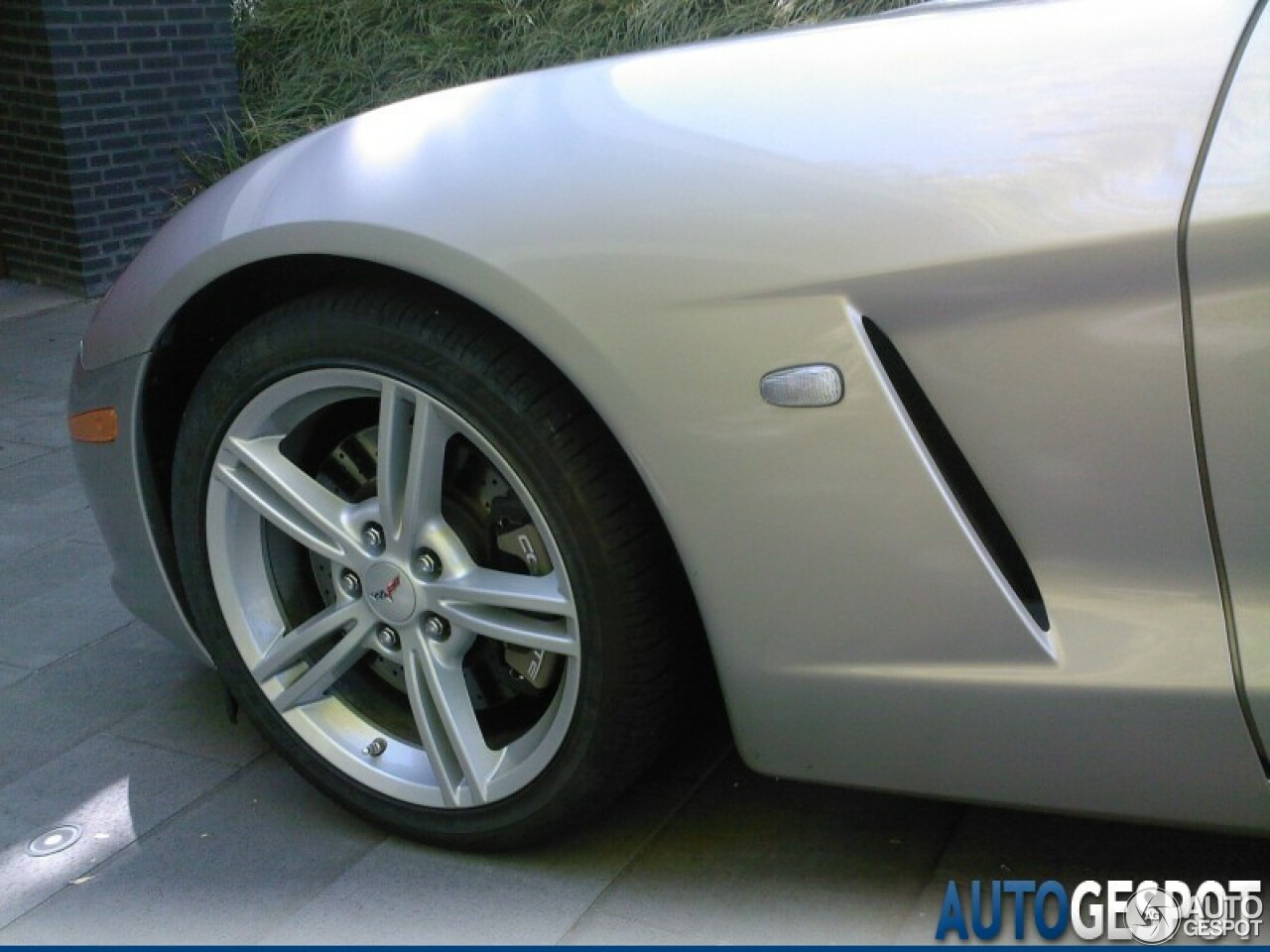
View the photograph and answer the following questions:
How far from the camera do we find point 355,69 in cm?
830

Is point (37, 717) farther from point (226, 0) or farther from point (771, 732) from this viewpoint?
point (226, 0)

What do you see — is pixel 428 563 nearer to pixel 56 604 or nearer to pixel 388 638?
pixel 388 638

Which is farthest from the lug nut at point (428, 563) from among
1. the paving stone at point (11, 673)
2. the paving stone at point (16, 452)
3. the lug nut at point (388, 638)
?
the paving stone at point (16, 452)

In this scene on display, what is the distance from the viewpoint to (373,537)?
2.14 meters

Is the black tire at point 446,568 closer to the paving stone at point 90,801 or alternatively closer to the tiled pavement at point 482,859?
the tiled pavement at point 482,859

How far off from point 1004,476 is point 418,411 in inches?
32.4

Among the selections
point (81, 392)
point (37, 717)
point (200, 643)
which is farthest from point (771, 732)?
point (37, 717)

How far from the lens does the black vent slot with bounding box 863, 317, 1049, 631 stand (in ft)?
5.44

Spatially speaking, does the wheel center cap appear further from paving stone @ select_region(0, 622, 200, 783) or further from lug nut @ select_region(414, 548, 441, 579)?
paving stone @ select_region(0, 622, 200, 783)

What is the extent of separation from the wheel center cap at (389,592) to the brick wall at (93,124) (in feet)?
16.1

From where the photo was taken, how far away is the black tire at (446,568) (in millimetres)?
1902

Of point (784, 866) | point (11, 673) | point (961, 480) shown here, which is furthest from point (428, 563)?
point (11, 673)

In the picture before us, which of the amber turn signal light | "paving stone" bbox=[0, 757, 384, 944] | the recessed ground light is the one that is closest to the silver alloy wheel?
"paving stone" bbox=[0, 757, 384, 944]

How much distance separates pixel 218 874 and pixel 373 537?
595 millimetres
